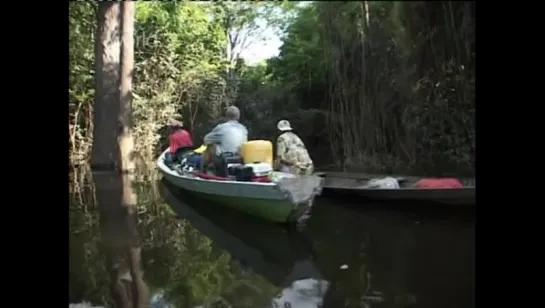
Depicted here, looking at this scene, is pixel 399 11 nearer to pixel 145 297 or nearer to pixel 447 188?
pixel 447 188

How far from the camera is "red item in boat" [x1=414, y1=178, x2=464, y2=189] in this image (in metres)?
2.46

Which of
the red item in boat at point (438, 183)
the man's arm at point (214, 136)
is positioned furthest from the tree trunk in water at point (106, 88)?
the red item in boat at point (438, 183)

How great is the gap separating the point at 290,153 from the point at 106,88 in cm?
67

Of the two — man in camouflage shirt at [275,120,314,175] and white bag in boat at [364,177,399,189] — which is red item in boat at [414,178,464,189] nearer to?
white bag in boat at [364,177,399,189]

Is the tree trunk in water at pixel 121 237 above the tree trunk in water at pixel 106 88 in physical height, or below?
below

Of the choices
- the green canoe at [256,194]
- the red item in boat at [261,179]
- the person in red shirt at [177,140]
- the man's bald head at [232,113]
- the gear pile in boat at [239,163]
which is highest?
the man's bald head at [232,113]

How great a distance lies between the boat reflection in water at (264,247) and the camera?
1.68 m

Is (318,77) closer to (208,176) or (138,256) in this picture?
(208,176)

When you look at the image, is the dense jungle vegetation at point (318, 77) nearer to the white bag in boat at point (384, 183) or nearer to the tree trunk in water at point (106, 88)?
the tree trunk in water at point (106, 88)

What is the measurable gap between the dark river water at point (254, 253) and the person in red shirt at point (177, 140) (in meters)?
Answer: 0.14

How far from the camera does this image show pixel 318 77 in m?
2.75

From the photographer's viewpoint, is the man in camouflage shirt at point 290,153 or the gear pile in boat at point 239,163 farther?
the man in camouflage shirt at point 290,153
